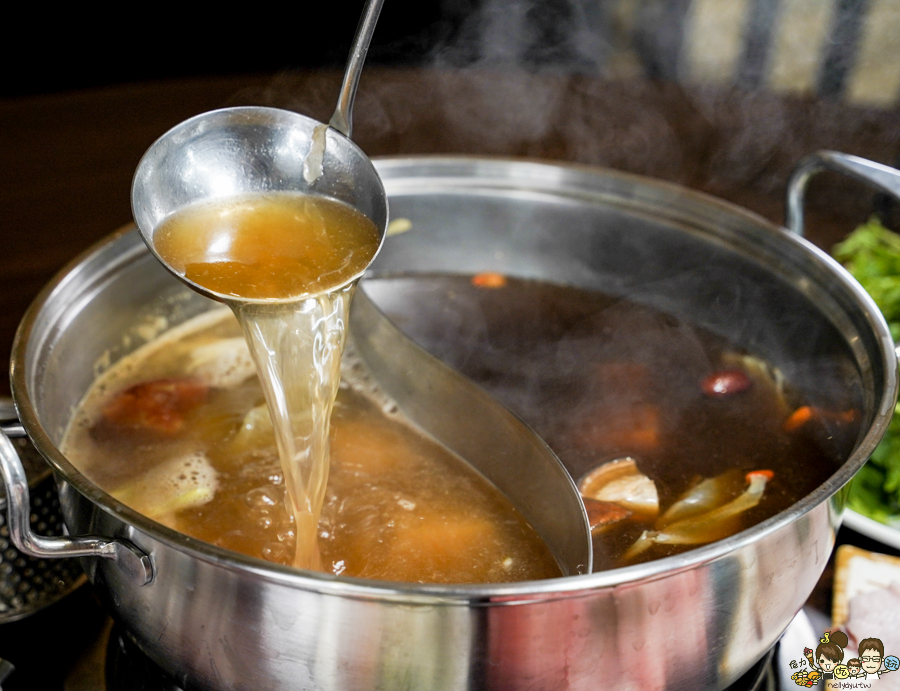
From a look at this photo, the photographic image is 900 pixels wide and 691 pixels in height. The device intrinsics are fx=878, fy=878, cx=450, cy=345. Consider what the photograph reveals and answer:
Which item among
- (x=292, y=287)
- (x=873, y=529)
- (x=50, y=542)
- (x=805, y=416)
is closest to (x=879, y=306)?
(x=805, y=416)

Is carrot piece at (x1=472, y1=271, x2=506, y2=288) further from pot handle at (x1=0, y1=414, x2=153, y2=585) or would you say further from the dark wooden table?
pot handle at (x1=0, y1=414, x2=153, y2=585)

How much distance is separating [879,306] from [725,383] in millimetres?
482

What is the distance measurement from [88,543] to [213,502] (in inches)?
15.1

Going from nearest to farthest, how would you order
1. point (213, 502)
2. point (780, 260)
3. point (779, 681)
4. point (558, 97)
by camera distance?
point (779, 681) < point (213, 502) < point (780, 260) < point (558, 97)

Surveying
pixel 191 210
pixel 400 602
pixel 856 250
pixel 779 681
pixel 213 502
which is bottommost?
pixel 779 681

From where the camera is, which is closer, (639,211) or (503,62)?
(639,211)

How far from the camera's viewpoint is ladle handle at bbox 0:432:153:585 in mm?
958

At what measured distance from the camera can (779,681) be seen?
4.07 ft

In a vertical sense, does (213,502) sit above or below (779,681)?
above

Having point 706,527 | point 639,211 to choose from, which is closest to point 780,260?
point 639,211

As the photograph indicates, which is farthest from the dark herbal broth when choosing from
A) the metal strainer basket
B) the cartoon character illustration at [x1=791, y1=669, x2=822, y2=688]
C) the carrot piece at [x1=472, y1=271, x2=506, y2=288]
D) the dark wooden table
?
the metal strainer basket

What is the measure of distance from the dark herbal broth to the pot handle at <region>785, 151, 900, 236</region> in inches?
11.4

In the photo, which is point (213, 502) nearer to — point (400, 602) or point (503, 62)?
point (400, 602)

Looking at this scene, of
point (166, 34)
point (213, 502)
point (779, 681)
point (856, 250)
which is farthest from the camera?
point (166, 34)
